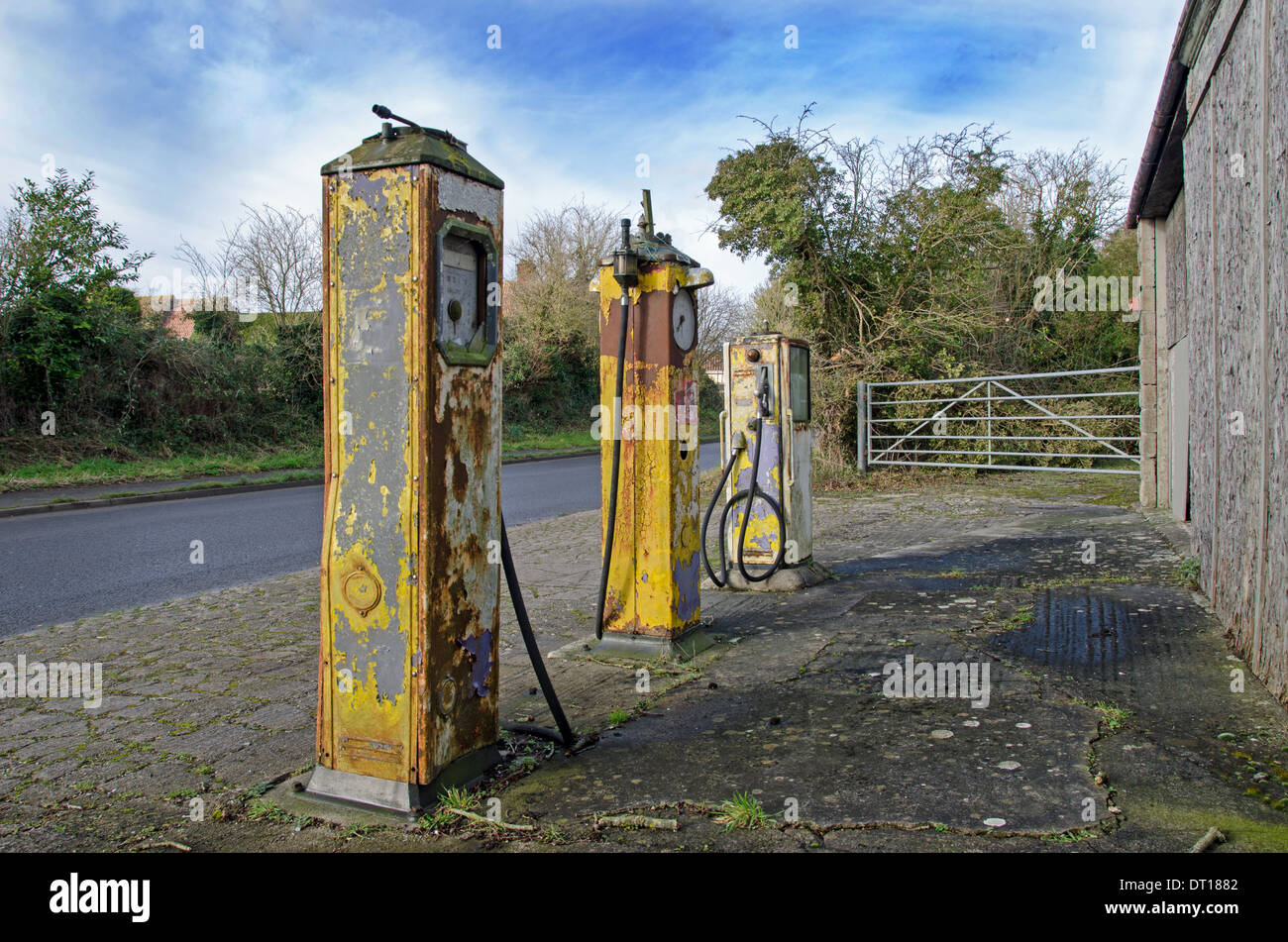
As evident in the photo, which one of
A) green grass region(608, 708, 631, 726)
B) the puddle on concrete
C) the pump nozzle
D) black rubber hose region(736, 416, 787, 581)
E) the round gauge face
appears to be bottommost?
green grass region(608, 708, 631, 726)

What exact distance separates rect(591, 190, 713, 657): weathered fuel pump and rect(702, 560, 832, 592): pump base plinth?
169cm

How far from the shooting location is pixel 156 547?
29.1ft

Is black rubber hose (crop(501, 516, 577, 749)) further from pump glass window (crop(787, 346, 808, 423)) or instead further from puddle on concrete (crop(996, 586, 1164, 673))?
pump glass window (crop(787, 346, 808, 423))

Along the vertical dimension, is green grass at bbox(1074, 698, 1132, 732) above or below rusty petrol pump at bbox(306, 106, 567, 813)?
below

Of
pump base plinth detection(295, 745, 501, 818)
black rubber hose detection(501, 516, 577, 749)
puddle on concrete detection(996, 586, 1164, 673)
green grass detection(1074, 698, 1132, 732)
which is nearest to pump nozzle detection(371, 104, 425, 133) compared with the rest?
black rubber hose detection(501, 516, 577, 749)

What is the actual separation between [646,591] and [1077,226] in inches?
811

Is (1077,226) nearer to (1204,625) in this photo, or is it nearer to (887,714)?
(1204,625)

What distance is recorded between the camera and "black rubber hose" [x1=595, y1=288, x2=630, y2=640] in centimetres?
461

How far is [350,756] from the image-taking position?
291 cm
